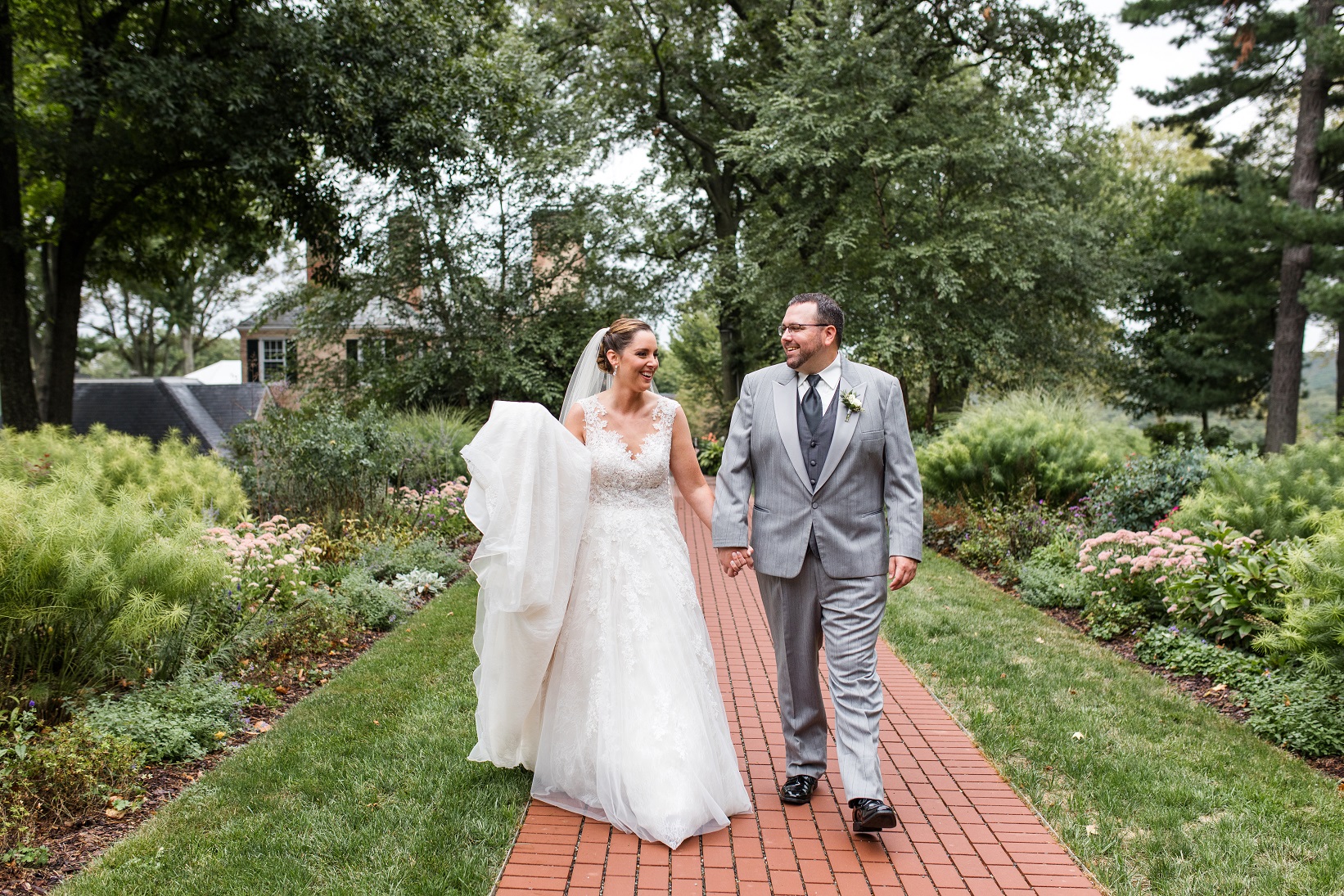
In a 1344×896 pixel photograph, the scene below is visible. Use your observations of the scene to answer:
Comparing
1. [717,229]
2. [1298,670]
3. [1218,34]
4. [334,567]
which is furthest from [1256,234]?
[334,567]

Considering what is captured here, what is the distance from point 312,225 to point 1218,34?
61.2 feet

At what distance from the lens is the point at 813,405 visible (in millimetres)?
4297

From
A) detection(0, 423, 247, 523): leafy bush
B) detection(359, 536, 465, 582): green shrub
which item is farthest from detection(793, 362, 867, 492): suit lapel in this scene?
detection(359, 536, 465, 582): green shrub

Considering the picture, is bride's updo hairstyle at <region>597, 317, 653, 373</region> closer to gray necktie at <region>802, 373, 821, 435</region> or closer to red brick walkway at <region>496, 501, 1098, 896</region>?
gray necktie at <region>802, 373, 821, 435</region>

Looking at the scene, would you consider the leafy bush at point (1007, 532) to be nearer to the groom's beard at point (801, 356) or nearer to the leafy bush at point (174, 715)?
the groom's beard at point (801, 356)

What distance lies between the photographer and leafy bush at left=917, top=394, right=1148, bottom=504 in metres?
12.1

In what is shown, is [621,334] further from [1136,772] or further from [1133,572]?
[1133,572]

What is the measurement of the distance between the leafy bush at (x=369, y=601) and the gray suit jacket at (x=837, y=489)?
4.45 m

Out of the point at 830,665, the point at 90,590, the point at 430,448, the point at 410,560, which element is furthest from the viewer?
the point at 430,448

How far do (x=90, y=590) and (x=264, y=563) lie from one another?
2547mm

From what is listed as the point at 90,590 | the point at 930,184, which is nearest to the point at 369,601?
the point at 90,590

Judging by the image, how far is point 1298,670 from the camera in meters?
5.75

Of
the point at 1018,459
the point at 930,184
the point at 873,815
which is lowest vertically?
the point at 873,815

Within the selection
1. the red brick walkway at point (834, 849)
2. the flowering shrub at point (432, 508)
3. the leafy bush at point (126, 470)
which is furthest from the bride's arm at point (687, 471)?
the flowering shrub at point (432, 508)
